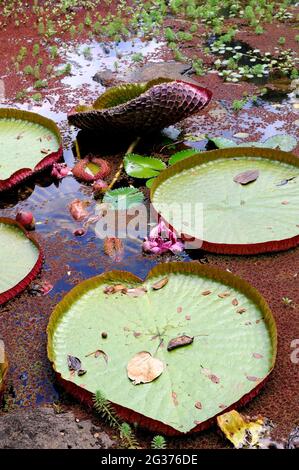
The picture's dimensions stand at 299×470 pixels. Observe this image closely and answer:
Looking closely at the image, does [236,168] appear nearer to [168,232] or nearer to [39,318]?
[168,232]

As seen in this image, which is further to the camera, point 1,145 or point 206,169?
point 1,145

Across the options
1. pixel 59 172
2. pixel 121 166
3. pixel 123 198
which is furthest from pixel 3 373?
pixel 121 166

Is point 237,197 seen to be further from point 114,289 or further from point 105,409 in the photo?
point 105,409

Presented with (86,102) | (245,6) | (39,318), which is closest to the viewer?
(39,318)

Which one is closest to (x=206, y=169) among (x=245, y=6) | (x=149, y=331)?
(x=149, y=331)

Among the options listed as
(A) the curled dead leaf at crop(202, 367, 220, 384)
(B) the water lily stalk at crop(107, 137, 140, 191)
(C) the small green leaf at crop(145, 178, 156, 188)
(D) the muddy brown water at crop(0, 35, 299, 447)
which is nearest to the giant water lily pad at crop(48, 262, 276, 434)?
(A) the curled dead leaf at crop(202, 367, 220, 384)
